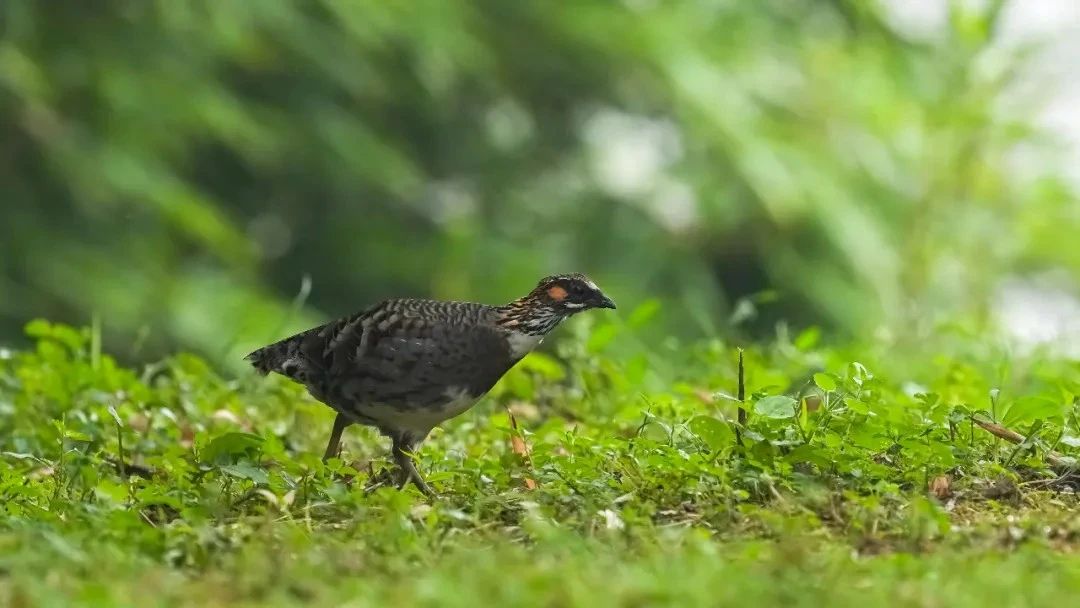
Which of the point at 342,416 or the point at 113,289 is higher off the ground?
the point at 113,289

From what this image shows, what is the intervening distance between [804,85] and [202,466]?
10725mm

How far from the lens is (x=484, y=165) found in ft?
47.9

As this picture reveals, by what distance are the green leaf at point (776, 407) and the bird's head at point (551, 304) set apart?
97cm

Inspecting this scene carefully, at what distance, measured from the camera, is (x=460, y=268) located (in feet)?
38.9

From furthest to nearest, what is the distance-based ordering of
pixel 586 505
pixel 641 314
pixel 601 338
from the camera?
pixel 601 338 < pixel 641 314 < pixel 586 505

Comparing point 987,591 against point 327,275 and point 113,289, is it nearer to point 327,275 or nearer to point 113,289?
point 113,289

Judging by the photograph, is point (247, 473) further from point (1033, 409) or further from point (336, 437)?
point (1033, 409)

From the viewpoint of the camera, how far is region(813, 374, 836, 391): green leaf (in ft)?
13.5

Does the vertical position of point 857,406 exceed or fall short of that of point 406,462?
it exceeds it

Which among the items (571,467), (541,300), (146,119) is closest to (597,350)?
(541,300)

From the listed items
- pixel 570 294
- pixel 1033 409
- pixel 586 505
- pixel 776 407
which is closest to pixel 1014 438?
pixel 1033 409

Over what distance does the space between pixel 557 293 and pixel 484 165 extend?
9.66 meters

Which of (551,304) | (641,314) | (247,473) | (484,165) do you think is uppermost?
(484,165)

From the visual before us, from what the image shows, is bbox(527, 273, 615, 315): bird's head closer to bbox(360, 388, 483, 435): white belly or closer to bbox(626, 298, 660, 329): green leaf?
bbox(360, 388, 483, 435): white belly
